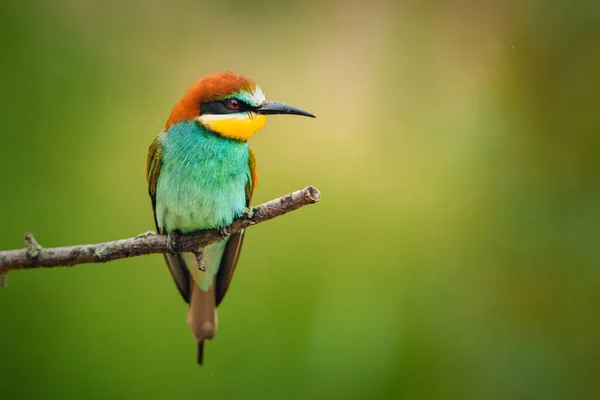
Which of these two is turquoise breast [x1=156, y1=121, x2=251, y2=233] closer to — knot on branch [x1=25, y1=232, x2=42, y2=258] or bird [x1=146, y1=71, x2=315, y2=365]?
bird [x1=146, y1=71, x2=315, y2=365]

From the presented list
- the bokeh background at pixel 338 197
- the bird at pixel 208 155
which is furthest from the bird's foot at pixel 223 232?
the bokeh background at pixel 338 197

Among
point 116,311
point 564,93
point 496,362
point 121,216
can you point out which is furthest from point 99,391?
point 564,93

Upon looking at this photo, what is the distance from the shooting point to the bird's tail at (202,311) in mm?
2074

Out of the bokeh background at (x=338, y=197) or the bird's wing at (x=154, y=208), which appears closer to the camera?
Answer: the bird's wing at (x=154, y=208)

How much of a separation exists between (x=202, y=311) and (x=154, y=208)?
0.37m

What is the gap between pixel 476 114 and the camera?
2.60 meters

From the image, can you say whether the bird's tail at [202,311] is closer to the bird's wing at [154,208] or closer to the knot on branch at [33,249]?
the bird's wing at [154,208]

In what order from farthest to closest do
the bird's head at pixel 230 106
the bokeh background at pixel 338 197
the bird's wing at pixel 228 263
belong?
the bokeh background at pixel 338 197 → the bird's wing at pixel 228 263 → the bird's head at pixel 230 106

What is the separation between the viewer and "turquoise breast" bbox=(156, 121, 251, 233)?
6.07 ft

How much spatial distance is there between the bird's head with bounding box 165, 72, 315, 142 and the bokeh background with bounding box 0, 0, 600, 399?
18.8 inches

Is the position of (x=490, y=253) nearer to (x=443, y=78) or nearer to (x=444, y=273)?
(x=444, y=273)

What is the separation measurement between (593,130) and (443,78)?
621 millimetres

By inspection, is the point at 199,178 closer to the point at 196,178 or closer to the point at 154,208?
the point at 196,178

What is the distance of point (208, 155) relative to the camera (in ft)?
6.11
